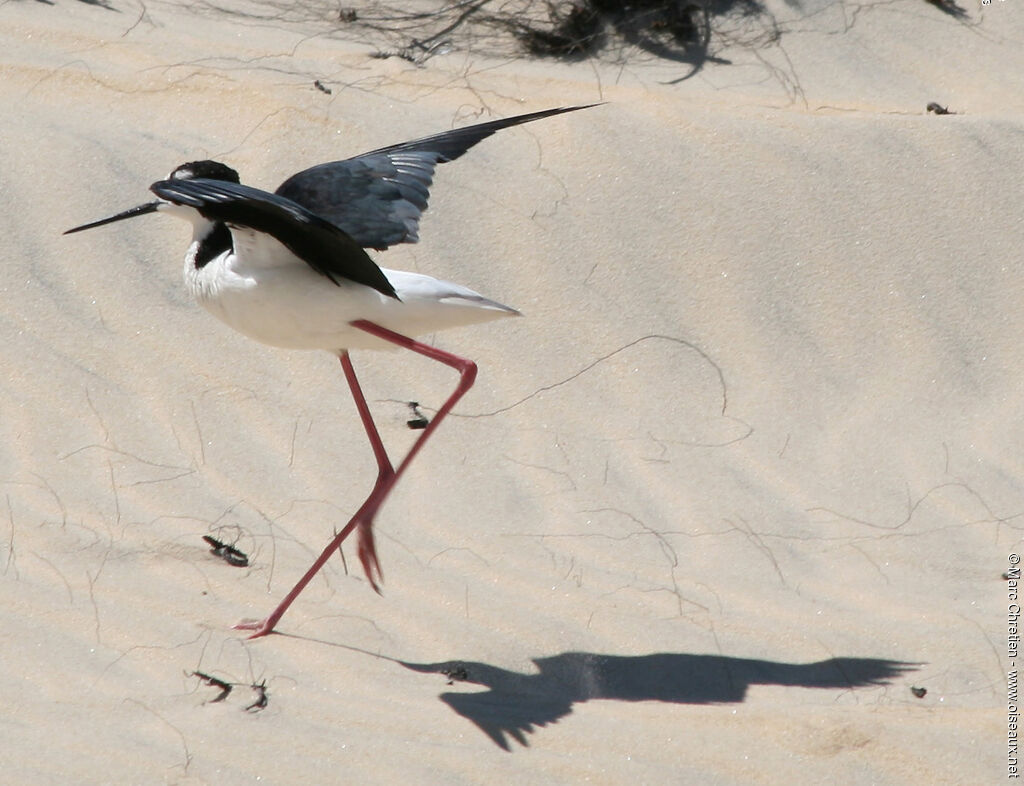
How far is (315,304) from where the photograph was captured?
4195 millimetres

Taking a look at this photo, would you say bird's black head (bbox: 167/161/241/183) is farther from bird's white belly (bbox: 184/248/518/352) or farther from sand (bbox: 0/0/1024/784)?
sand (bbox: 0/0/1024/784)

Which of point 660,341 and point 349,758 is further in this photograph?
point 660,341

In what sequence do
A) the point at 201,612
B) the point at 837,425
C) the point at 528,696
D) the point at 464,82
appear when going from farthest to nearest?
the point at 464,82 < the point at 837,425 < the point at 201,612 < the point at 528,696

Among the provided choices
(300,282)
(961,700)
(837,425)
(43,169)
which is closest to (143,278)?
(43,169)

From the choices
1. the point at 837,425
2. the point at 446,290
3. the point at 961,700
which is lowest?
the point at 837,425

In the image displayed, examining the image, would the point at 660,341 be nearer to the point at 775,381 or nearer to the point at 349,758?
the point at 775,381

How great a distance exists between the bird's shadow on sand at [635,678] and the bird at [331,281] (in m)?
0.57

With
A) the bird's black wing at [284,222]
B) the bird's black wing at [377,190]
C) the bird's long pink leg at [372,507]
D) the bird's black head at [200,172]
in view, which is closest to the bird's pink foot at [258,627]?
the bird's long pink leg at [372,507]

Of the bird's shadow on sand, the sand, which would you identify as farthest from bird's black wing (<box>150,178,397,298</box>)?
the bird's shadow on sand

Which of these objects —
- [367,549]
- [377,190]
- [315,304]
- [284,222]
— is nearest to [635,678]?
[367,549]

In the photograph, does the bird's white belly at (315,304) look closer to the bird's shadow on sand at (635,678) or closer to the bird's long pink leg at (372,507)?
the bird's long pink leg at (372,507)

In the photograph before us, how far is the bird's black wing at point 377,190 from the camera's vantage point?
174 inches

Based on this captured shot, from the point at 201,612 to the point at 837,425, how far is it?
2.85 metres

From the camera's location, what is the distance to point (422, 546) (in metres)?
4.70
